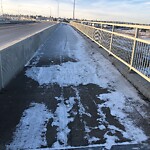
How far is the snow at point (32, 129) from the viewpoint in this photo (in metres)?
3.89

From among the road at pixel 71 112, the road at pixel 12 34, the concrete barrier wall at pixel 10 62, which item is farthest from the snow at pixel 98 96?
the road at pixel 12 34

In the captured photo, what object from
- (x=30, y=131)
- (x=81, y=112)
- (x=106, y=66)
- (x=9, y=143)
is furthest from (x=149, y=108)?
(x=106, y=66)

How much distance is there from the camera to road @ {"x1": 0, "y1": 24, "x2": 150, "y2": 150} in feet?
13.2

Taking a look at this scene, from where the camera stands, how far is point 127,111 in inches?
203

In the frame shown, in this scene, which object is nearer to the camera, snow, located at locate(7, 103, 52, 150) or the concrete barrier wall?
snow, located at locate(7, 103, 52, 150)

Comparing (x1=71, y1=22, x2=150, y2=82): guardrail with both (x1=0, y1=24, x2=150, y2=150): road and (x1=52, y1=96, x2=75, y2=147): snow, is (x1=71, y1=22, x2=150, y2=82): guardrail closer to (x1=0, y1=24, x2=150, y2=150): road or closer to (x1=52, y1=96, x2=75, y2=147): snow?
(x1=0, y1=24, x2=150, y2=150): road

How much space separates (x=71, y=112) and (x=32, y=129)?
100 centimetres

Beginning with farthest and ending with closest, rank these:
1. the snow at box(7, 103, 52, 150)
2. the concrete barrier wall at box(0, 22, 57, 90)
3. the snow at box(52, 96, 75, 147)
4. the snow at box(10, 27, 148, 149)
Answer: the concrete barrier wall at box(0, 22, 57, 90), the snow at box(10, 27, 148, 149), the snow at box(52, 96, 75, 147), the snow at box(7, 103, 52, 150)

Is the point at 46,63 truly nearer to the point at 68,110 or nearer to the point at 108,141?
the point at 68,110

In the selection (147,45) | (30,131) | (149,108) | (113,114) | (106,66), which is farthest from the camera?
(106,66)

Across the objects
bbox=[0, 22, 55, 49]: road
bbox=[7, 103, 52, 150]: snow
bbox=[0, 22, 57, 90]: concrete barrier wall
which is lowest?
bbox=[0, 22, 55, 49]: road

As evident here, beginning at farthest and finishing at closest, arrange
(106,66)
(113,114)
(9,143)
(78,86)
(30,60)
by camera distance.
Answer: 1. (30,60)
2. (106,66)
3. (78,86)
4. (113,114)
5. (9,143)

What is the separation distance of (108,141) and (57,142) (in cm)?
82

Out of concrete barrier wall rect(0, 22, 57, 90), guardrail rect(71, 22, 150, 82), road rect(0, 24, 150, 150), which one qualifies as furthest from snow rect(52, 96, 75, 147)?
guardrail rect(71, 22, 150, 82)
